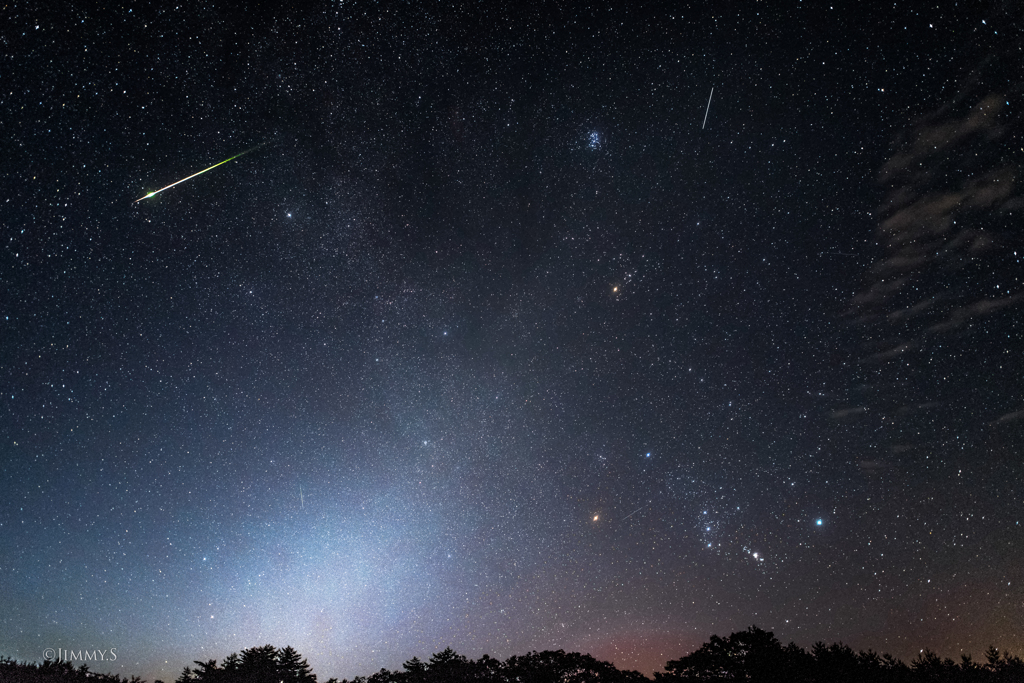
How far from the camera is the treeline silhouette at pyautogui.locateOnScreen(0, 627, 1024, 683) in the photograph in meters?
26.2

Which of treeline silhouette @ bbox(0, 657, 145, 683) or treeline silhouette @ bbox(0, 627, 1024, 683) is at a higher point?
treeline silhouette @ bbox(0, 657, 145, 683)

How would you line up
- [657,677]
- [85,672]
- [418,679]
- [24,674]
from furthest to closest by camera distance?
1. [657,677]
2. [418,679]
3. [85,672]
4. [24,674]

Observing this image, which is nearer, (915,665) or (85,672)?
(85,672)

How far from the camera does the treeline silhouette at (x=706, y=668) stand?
26156mm

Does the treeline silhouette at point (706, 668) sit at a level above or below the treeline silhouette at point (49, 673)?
below

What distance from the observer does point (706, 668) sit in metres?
28.9

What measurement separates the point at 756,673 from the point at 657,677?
4.84 m

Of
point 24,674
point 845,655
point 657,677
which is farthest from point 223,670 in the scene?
point 845,655

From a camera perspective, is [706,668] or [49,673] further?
[706,668]

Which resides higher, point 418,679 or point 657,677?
point 418,679

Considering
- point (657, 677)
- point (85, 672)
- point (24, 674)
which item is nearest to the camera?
point (24, 674)

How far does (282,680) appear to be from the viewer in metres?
25.2

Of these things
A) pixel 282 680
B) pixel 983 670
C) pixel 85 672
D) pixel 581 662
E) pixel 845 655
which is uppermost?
pixel 85 672

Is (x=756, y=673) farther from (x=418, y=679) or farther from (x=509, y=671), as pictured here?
(x=418, y=679)
